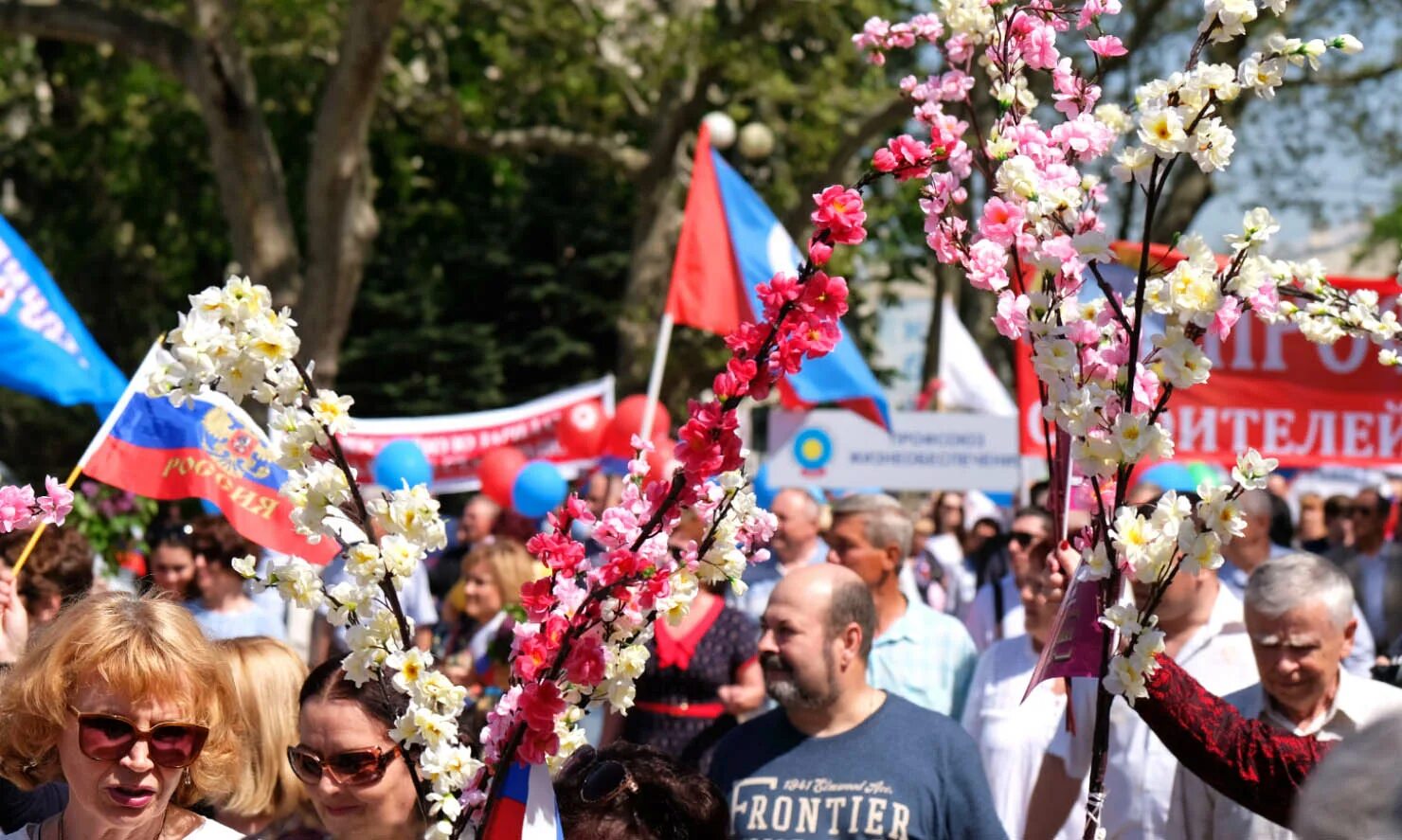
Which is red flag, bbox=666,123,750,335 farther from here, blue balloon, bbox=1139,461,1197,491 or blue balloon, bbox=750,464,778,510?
blue balloon, bbox=1139,461,1197,491

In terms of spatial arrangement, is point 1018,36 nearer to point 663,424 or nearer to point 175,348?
point 175,348

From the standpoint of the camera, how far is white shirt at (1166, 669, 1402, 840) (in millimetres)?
4074

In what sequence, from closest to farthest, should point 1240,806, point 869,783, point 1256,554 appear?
point 1240,806 < point 869,783 < point 1256,554

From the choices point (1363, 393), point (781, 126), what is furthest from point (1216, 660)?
point (781, 126)

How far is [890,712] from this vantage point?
443 cm

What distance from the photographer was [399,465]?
10.6 metres

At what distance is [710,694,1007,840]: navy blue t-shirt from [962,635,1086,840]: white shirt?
0.93 meters

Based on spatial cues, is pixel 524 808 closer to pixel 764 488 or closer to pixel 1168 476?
pixel 1168 476

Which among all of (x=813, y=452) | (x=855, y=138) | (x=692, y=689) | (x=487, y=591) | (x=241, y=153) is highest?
(x=855, y=138)

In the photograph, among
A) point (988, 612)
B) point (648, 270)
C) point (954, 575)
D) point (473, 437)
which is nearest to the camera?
point (988, 612)

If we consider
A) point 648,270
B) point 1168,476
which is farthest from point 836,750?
point 648,270

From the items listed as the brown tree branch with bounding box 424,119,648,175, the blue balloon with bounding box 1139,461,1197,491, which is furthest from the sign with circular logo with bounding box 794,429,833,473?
the brown tree branch with bounding box 424,119,648,175

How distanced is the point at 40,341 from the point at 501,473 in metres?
5.53

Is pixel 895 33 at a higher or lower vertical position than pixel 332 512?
higher
